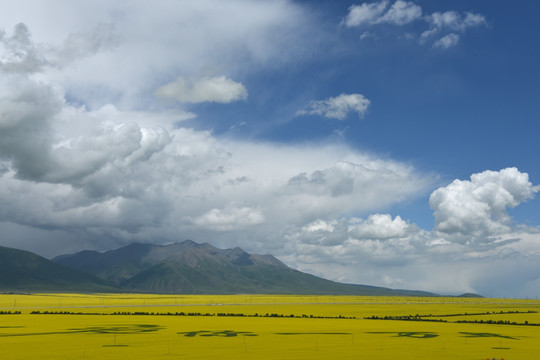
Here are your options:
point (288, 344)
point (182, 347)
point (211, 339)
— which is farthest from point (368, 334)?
Answer: point (182, 347)

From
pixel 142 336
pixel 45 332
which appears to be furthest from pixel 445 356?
pixel 45 332

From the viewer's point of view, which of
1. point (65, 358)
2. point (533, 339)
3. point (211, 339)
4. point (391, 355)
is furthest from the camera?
point (533, 339)

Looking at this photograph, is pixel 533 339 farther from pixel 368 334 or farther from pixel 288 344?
pixel 288 344

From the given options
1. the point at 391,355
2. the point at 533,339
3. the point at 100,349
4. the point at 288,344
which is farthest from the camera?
the point at 533,339

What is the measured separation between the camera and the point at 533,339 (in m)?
71.4

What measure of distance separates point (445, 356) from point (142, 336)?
134ft

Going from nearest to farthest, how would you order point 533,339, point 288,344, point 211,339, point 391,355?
point 391,355, point 288,344, point 211,339, point 533,339

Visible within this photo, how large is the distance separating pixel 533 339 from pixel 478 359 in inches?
1158

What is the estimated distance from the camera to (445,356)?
49.8m

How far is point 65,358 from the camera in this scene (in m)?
47.3

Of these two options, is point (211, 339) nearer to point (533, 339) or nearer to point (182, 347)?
point (182, 347)

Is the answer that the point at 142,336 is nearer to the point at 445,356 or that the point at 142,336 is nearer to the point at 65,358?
the point at 65,358

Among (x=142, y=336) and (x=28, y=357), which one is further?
(x=142, y=336)

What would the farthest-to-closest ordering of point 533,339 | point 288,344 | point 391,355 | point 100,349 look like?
point 533,339, point 288,344, point 100,349, point 391,355
